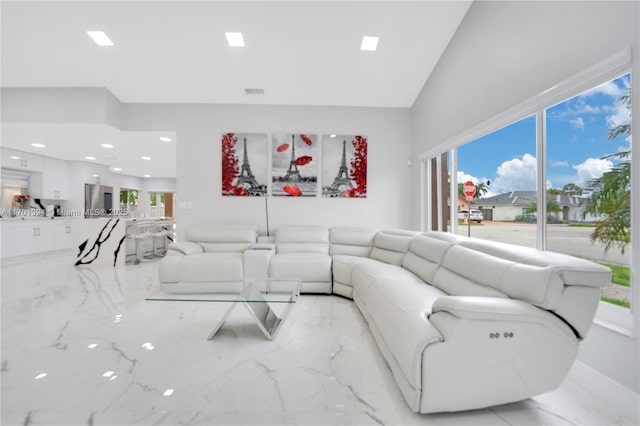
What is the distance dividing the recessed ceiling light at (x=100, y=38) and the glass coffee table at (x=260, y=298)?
2.79 m

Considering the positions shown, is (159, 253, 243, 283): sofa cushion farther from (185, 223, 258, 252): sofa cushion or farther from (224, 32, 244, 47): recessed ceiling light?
(224, 32, 244, 47): recessed ceiling light

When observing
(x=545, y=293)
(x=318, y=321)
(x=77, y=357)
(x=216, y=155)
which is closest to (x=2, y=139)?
(x=216, y=155)

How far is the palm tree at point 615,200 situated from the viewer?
1.52 metres

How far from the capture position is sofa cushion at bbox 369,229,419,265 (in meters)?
3.31

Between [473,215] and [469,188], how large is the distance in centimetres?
31

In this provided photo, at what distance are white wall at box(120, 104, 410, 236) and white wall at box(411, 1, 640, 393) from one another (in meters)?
0.91

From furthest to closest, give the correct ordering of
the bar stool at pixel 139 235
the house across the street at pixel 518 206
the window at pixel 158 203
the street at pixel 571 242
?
the window at pixel 158 203 → the bar stool at pixel 139 235 → the house across the street at pixel 518 206 → the street at pixel 571 242

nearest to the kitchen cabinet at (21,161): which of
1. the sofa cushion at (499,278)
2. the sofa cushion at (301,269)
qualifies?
the sofa cushion at (301,269)

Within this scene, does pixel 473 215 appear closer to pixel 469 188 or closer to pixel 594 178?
pixel 469 188

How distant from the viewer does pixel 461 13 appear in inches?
111

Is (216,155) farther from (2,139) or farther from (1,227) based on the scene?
(1,227)

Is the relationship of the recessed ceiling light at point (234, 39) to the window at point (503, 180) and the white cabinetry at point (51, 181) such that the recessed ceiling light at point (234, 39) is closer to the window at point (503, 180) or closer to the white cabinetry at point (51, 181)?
the window at point (503, 180)

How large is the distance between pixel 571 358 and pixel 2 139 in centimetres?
788

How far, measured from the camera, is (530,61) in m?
2.07
